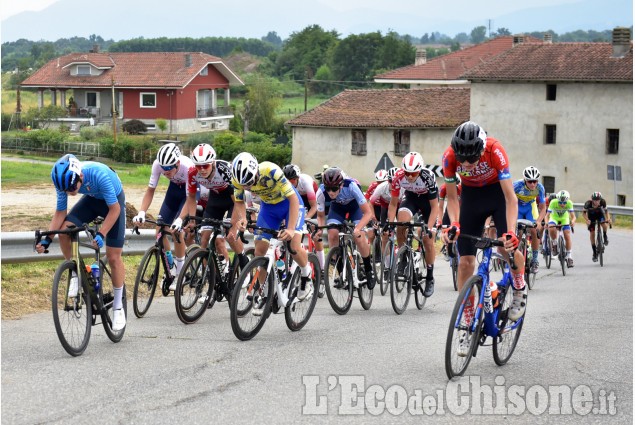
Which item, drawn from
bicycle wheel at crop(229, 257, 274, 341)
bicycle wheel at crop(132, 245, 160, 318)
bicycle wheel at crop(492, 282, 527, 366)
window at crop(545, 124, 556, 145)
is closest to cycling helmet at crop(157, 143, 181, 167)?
bicycle wheel at crop(132, 245, 160, 318)

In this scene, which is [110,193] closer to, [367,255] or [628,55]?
[367,255]

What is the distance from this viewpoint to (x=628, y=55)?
64312 millimetres

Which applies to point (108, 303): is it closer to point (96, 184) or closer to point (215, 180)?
point (96, 184)

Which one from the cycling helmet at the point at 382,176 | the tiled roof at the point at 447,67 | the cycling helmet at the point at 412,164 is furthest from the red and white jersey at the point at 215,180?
the tiled roof at the point at 447,67

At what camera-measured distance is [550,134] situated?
65375 mm

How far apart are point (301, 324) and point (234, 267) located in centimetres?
145

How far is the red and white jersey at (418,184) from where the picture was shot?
14156mm

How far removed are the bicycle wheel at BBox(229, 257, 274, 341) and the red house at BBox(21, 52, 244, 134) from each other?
7071 centimetres

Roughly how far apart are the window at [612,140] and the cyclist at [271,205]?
5509 cm

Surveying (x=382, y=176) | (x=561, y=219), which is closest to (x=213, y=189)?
(x=382, y=176)

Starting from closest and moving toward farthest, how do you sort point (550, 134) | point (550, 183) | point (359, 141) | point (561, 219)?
1. point (561, 219)
2. point (550, 183)
3. point (550, 134)
4. point (359, 141)

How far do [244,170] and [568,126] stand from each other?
56.6 meters

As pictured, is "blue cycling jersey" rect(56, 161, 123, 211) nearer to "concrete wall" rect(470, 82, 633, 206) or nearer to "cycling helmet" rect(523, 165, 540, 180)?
"cycling helmet" rect(523, 165, 540, 180)

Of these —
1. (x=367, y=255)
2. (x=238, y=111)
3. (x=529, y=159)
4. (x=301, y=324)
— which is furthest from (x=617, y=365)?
(x=238, y=111)
